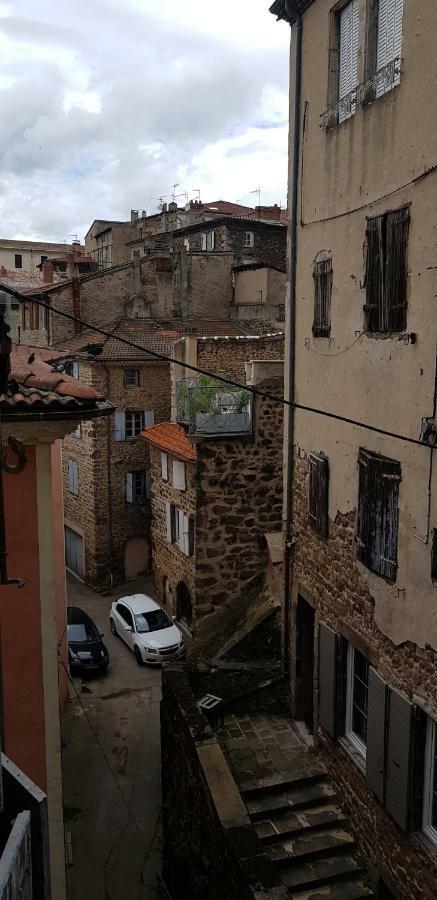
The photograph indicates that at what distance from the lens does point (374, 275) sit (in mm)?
7805

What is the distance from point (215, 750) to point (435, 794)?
3160mm

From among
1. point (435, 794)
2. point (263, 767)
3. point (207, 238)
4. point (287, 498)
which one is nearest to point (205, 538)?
point (287, 498)

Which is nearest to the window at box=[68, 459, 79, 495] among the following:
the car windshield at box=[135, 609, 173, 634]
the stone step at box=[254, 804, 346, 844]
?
the car windshield at box=[135, 609, 173, 634]

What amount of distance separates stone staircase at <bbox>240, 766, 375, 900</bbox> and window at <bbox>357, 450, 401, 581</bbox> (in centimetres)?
344

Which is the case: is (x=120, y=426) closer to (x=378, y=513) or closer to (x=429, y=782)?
(x=378, y=513)

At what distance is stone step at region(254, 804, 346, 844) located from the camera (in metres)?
8.66

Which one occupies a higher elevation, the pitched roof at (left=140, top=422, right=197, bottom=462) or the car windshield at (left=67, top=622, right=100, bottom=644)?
the pitched roof at (left=140, top=422, right=197, bottom=462)

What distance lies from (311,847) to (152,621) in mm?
11271

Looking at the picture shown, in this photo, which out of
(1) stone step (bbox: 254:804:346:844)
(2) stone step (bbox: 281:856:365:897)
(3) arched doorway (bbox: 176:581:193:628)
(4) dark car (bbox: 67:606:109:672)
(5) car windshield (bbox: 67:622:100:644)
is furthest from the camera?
(3) arched doorway (bbox: 176:581:193:628)

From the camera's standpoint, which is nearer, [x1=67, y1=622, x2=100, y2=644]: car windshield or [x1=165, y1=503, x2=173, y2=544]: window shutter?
[x1=67, y1=622, x2=100, y2=644]: car windshield

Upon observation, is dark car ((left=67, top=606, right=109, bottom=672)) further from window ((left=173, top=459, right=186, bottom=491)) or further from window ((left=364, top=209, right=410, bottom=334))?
window ((left=364, top=209, right=410, bottom=334))

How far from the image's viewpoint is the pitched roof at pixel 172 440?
704 inches

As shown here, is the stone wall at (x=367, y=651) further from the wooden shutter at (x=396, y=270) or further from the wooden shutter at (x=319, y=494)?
the wooden shutter at (x=396, y=270)

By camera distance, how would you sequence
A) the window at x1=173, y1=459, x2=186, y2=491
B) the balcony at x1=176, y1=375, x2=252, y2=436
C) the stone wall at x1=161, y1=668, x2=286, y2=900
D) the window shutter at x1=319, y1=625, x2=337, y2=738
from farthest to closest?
the window at x1=173, y1=459, x2=186, y2=491 → the balcony at x1=176, y1=375, x2=252, y2=436 → the window shutter at x1=319, y1=625, x2=337, y2=738 → the stone wall at x1=161, y1=668, x2=286, y2=900
